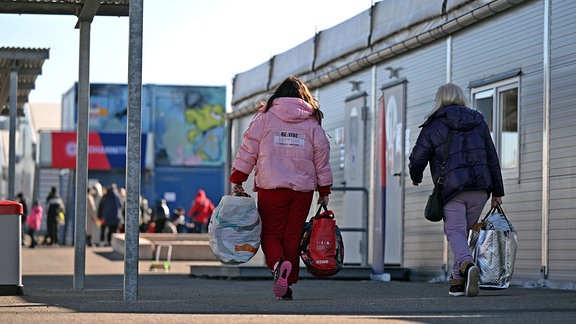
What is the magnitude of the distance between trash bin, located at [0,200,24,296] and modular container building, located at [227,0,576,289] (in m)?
4.95

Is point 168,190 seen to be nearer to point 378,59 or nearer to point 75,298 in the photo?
point 378,59

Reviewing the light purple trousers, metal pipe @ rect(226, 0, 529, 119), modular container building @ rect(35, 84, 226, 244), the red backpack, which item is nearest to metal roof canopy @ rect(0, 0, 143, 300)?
the red backpack

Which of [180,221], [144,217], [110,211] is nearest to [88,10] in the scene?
[110,211]

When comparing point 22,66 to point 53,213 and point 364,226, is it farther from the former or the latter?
point 53,213

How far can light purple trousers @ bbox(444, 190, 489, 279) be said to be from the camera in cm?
1167

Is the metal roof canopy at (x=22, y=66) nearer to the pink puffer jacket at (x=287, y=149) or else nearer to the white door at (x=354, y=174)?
the white door at (x=354, y=174)

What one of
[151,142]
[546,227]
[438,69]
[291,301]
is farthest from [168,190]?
[291,301]

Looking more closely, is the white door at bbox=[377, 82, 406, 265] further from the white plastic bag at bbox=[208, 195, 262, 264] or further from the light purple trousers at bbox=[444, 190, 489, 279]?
the white plastic bag at bbox=[208, 195, 262, 264]

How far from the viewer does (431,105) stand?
55.8 ft

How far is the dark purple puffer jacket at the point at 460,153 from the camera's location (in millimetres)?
11711

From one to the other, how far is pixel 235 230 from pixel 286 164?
671 millimetres

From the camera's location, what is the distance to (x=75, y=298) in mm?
11367

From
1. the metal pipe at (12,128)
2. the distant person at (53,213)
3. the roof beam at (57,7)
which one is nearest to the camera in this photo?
the roof beam at (57,7)

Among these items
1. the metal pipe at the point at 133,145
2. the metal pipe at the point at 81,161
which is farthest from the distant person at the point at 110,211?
the metal pipe at the point at 133,145
